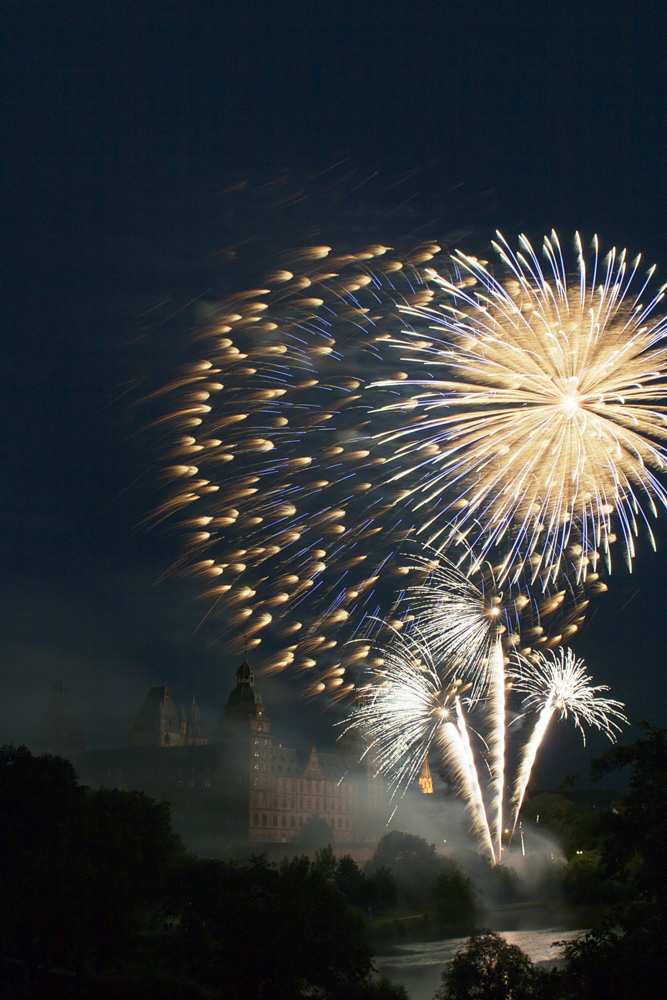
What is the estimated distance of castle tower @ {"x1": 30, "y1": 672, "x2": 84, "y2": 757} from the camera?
144000 mm

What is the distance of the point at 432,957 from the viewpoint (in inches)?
1986

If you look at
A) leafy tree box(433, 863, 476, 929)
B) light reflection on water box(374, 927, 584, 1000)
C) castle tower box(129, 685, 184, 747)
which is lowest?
light reflection on water box(374, 927, 584, 1000)

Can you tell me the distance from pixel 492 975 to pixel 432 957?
88.5ft

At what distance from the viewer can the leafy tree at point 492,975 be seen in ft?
84.0

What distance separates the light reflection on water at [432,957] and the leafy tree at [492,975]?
13516mm

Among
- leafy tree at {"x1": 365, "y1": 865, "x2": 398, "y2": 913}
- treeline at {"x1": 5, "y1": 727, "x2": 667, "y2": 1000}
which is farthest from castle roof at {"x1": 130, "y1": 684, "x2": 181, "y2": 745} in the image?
treeline at {"x1": 5, "y1": 727, "x2": 667, "y2": 1000}

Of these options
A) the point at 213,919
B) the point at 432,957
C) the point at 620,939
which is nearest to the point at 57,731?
the point at 432,957

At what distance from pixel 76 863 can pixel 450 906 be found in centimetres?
3667

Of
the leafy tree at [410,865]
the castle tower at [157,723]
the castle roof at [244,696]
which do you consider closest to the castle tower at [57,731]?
the castle tower at [157,723]

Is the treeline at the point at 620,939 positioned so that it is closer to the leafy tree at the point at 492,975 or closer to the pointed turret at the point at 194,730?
the leafy tree at the point at 492,975

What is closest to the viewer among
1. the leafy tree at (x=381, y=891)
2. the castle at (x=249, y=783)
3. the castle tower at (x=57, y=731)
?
the leafy tree at (x=381, y=891)

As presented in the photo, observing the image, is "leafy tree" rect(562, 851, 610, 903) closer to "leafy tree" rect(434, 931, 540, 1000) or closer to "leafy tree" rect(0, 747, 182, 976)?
"leafy tree" rect(0, 747, 182, 976)

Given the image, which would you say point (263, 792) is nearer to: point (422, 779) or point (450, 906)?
point (422, 779)

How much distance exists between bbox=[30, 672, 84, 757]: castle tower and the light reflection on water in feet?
320
